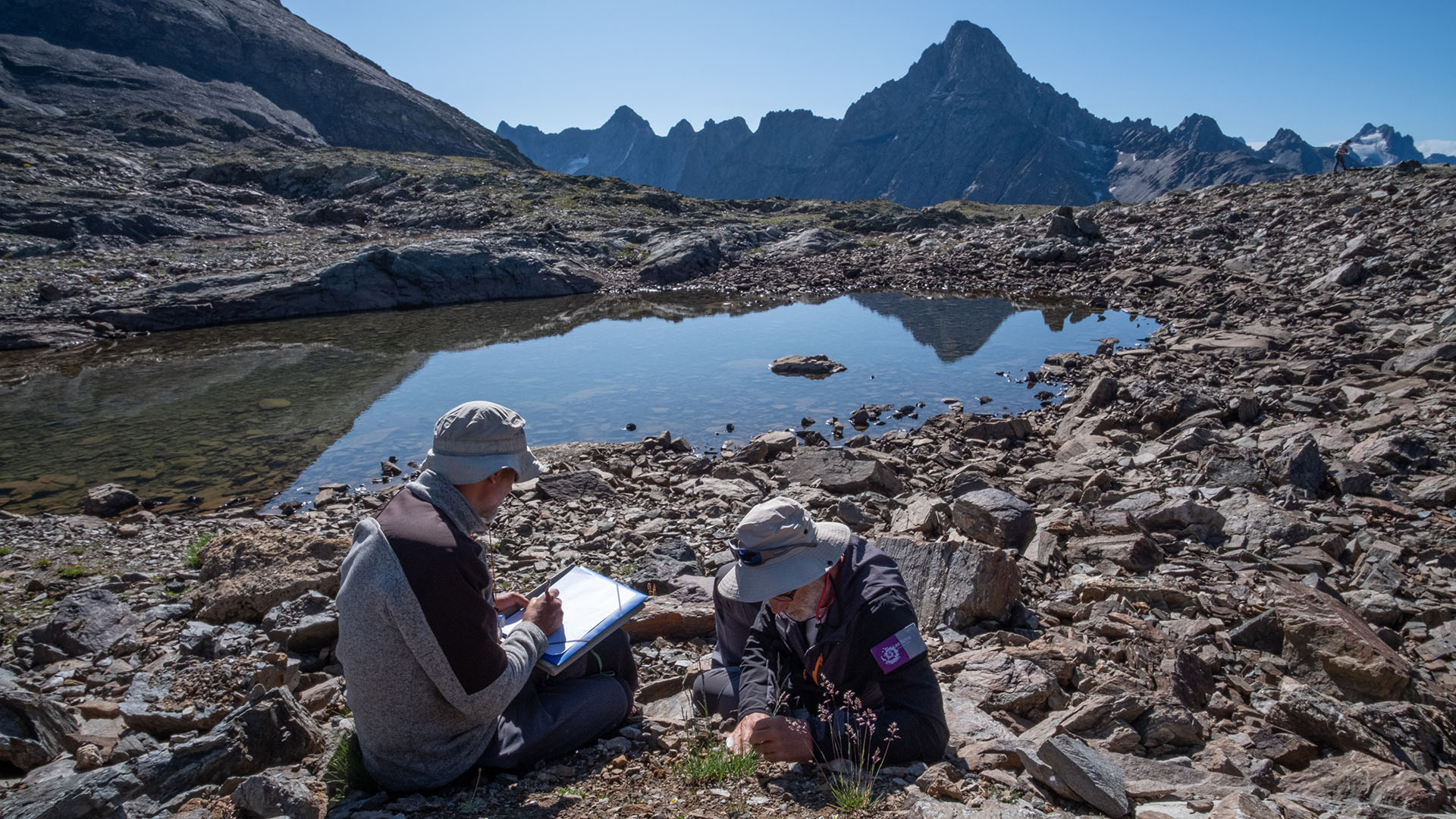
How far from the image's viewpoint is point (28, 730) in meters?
Answer: 4.50

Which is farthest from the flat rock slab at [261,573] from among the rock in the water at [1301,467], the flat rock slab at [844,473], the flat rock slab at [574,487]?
the rock in the water at [1301,467]

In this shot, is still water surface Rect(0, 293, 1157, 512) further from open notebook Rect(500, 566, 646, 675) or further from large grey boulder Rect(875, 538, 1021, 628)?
open notebook Rect(500, 566, 646, 675)

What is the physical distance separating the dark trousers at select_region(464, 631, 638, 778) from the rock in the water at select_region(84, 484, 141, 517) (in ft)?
35.9

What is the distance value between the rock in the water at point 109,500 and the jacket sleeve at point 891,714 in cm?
1254

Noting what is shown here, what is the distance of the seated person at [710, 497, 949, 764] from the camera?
13.2 feet

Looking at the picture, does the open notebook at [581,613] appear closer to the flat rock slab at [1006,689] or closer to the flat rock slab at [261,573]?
the flat rock slab at [1006,689]

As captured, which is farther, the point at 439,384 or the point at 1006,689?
the point at 439,384

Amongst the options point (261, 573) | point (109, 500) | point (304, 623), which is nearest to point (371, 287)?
point (109, 500)

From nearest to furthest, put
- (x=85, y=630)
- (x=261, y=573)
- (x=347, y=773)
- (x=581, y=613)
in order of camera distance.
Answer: (x=347, y=773)
(x=581, y=613)
(x=85, y=630)
(x=261, y=573)

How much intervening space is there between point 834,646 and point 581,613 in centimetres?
164

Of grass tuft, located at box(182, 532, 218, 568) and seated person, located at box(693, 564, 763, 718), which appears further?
grass tuft, located at box(182, 532, 218, 568)

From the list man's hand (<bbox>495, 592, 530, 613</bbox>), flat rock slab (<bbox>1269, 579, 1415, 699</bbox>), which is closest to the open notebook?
man's hand (<bbox>495, 592, 530, 613</bbox>)

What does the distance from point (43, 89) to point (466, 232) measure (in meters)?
64.7

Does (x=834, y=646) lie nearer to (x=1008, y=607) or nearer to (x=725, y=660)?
(x=725, y=660)
